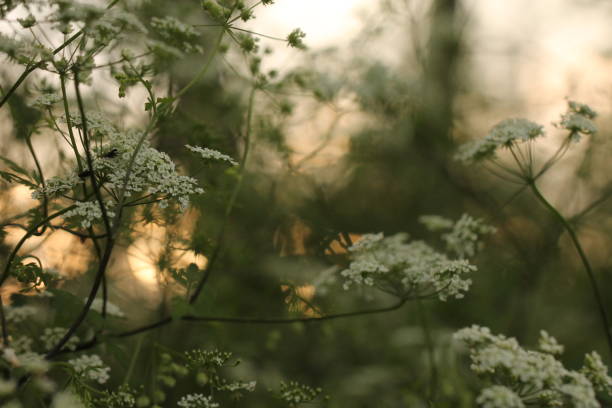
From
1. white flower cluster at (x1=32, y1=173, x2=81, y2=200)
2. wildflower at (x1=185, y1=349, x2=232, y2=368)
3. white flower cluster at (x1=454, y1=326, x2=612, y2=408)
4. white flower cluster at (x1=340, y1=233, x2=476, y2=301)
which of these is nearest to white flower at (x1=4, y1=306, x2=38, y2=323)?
white flower cluster at (x1=32, y1=173, x2=81, y2=200)

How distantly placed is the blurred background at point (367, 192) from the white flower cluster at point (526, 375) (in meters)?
0.53

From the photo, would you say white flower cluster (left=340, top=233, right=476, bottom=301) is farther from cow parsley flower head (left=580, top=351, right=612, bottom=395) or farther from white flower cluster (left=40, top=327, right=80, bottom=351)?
white flower cluster (left=40, top=327, right=80, bottom=351)

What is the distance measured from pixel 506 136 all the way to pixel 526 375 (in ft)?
2.55

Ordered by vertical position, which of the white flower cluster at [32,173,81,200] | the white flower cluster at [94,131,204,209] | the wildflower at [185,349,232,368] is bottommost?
the wildflower at [185,349,232,368]

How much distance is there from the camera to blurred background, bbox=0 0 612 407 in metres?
1.95

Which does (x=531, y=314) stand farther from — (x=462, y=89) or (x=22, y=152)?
(x=22, y=152)

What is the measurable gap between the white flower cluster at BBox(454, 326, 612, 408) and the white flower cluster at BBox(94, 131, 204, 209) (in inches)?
29.2

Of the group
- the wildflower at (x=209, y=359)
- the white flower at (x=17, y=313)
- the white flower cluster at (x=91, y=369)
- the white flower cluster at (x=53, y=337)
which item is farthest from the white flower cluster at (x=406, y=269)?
the white flower at (x=17, y=313)

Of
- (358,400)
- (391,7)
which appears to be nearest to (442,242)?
(358,400)

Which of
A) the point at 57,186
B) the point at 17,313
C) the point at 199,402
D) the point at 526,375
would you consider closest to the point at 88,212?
the point at 57,186

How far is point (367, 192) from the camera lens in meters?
3.53

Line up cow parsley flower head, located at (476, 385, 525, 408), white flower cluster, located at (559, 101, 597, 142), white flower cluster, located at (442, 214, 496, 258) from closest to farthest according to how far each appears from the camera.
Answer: cow parsley flower head, located at (476, 385, 525, 408)
white flower cluster, located at (559, 101, 597, 142)
white flower cluster, located at (442, 214, 496, 258)

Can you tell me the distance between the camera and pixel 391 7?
3.18 m

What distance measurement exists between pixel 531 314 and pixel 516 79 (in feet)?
7.11
